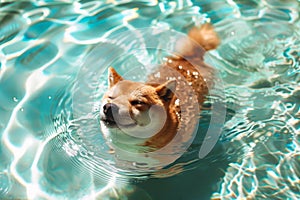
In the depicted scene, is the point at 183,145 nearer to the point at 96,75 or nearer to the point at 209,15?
the point at 96,75

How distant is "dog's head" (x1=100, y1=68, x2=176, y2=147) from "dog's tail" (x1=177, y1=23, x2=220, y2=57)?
0.75 m

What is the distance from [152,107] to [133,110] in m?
0.14

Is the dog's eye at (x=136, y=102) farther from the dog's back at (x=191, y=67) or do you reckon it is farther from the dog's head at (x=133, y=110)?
the dog's back at (x=191, y=67)

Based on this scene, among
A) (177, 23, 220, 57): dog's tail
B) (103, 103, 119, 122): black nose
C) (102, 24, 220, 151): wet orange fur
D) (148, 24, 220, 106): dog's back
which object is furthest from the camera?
(177, 23, 220, 57): dog's tail

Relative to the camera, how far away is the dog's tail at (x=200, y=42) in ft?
10.7

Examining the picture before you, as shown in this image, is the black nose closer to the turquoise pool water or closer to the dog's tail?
the turquoise pool water

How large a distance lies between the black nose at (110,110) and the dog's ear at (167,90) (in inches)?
13.4

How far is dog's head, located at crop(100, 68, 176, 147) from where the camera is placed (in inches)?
92.3

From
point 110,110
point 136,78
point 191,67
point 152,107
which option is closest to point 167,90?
point 152,107

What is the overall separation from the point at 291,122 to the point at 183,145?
0.76m

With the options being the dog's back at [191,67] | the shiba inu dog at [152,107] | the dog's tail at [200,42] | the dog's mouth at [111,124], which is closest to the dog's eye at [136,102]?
the shiba inu dog at [152,107]

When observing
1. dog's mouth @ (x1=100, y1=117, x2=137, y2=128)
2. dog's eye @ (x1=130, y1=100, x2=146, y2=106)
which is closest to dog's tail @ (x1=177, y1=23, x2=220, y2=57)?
dog's eye @ (x1=130, y1=100, x2=146, y2=106)

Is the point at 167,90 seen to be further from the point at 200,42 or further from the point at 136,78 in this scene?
the point at 200,42

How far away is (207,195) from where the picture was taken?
7.98 ft
